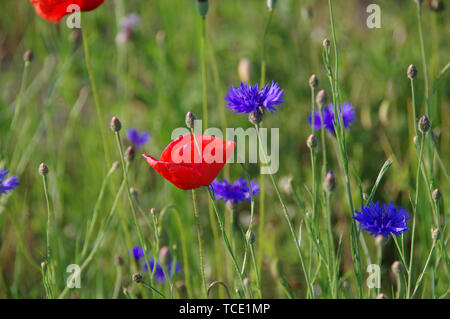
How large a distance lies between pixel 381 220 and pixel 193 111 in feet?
2.85

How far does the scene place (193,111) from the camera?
61.6 inches

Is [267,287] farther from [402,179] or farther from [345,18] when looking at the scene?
[345,18]

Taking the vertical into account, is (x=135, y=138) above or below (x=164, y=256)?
above

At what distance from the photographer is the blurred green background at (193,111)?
51.9 inches

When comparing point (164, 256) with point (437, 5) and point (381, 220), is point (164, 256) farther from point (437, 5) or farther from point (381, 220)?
point (437, 5)

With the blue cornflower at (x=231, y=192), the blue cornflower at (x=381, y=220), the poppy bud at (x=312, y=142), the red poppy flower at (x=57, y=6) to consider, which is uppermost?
the red poppy flower at (x=57, y=6)

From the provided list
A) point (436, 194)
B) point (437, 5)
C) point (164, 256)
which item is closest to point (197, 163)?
point (164, 256)

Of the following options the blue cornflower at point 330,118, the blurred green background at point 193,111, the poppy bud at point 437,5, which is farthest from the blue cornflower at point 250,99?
the poppy bud at point 437,5

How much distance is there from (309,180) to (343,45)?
530 millimetres

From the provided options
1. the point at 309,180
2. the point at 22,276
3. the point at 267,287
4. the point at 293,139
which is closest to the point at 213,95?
the point at 293,139

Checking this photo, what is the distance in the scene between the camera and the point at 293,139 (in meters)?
1.54

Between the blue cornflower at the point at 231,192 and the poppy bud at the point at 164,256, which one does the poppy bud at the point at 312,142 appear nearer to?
the blue cornflower at the point at 231,192

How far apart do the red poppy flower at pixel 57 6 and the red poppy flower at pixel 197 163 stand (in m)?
0.31

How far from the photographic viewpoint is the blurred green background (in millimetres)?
1317
